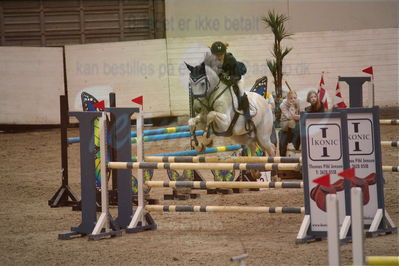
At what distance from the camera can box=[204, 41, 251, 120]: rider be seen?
277 inches

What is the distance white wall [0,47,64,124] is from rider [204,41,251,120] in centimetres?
833

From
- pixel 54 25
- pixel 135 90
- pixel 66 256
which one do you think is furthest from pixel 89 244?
pixel 54 25

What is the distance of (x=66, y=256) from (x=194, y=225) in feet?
5.00

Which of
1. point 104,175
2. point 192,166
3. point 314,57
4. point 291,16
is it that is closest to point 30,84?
point 291,16

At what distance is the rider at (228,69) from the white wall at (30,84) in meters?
8.33

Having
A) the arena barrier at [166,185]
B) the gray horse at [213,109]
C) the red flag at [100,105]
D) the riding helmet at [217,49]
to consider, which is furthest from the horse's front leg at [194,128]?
the red flag at [100,105]

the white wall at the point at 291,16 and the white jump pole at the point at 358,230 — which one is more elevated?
the white wall at the point at 291,16

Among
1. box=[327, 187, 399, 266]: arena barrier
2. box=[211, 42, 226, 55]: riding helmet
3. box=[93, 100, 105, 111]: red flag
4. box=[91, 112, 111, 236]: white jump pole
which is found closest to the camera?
box=[327, 187, 399, 266]: arena barrier

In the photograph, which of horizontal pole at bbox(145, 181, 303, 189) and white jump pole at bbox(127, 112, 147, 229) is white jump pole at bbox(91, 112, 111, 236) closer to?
white jump pole at bbox(127, 112, 147, 229)

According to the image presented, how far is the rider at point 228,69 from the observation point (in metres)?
7.03

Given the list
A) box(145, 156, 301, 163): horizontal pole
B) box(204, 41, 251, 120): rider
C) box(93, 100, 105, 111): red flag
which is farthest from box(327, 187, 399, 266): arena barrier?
box(93, 100, 105, 111): red flag

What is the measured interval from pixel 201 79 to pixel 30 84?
8810 millimetres

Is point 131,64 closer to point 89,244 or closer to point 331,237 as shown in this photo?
point 89,244

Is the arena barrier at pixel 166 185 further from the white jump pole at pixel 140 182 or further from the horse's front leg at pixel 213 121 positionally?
the horse's front leg at pixel 213 121
